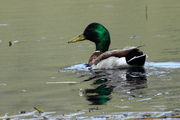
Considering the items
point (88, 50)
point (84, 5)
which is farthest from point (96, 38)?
point (84, 5)

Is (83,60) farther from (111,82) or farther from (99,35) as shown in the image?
(111,82)

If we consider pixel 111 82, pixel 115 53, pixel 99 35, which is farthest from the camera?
pixel 99 35

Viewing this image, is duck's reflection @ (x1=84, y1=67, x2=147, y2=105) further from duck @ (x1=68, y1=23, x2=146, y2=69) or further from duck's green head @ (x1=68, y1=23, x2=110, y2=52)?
duck's green head @ (x1=68, y1=23, x2=110, y2=52)

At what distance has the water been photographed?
8.44 m

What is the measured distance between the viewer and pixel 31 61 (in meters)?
13.6

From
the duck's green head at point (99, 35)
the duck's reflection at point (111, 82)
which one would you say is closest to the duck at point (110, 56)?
the duck's green head at point (99, 35)

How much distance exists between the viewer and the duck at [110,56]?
39.5ft

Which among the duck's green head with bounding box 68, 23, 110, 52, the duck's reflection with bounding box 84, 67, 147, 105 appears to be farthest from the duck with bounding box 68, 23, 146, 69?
the duck's reflection with bounding box 84, 67, 147, 105

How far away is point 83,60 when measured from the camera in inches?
544

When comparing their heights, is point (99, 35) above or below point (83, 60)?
above

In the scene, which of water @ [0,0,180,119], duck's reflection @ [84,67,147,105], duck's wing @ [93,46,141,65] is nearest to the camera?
water @ [0,0,180,119]

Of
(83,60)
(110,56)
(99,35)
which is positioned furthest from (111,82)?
(99,35)

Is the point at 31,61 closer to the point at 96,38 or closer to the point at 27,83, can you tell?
the point at 96,38

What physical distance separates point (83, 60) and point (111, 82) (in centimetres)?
339
